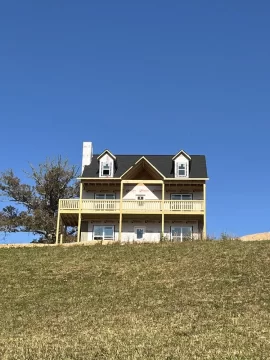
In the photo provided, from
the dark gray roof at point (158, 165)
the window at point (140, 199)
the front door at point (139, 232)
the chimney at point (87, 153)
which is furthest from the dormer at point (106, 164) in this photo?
the front door at point (139, 232)

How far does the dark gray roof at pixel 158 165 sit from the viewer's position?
130 feet

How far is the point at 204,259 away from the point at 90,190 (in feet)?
58.7

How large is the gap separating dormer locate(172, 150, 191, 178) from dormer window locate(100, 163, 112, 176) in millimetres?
5383

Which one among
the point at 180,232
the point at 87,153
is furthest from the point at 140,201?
the point at 87,153

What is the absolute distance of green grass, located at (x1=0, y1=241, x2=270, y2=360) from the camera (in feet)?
34.0

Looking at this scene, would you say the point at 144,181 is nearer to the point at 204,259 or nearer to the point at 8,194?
the point at 204,259

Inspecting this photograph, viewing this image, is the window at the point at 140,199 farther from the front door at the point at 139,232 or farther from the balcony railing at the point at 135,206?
the front door at the point at 139,232

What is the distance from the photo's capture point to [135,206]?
Result: 37031 mm

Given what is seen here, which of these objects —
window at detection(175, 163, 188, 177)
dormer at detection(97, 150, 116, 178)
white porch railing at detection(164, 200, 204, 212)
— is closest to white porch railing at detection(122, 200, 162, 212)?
white porch railing at detection(164, 200, 204, 212)

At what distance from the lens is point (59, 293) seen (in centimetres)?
1953

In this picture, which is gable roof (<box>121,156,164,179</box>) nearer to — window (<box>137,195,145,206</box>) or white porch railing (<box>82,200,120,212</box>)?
window (<box>137,195,145,206</box>)

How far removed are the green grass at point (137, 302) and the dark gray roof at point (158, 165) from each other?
10809 mm

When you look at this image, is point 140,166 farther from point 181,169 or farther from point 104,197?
point 104,197

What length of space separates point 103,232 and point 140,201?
4376 mm
